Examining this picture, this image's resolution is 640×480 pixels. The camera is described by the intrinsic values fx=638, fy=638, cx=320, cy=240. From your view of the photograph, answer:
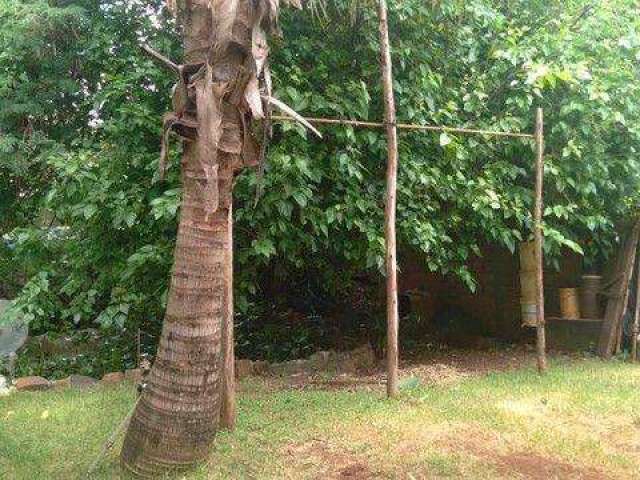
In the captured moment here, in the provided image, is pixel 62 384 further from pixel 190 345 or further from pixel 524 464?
pixel 524 464

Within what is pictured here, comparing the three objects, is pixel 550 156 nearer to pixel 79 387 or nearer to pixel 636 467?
pixel 636 467

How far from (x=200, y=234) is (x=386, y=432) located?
1.94m

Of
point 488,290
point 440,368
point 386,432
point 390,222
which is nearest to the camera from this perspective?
point 386,432

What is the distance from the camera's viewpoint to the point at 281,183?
5.61m

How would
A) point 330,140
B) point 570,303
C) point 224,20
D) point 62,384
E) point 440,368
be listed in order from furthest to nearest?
point 570,303 < point 440,368 < point 62,384 < point 330,140 < point 224,20

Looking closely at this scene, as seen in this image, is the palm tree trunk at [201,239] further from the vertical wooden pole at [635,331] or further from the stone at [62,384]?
the vertical wooden pole at [635,331]

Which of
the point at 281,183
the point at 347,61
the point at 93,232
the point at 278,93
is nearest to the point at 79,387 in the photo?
the point at 93,232

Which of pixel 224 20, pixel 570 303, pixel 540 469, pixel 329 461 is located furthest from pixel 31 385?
pixel 570 303

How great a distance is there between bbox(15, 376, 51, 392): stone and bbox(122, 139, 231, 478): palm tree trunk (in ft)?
9.55

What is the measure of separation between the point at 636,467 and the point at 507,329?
519 centimetres

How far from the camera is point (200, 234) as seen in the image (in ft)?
12.6

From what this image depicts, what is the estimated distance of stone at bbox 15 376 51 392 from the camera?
6.31 m

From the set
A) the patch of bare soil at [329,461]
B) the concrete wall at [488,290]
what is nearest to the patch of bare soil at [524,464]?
the patch of bare soil at [329,461]

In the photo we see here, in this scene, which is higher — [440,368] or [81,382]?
[440,368]
